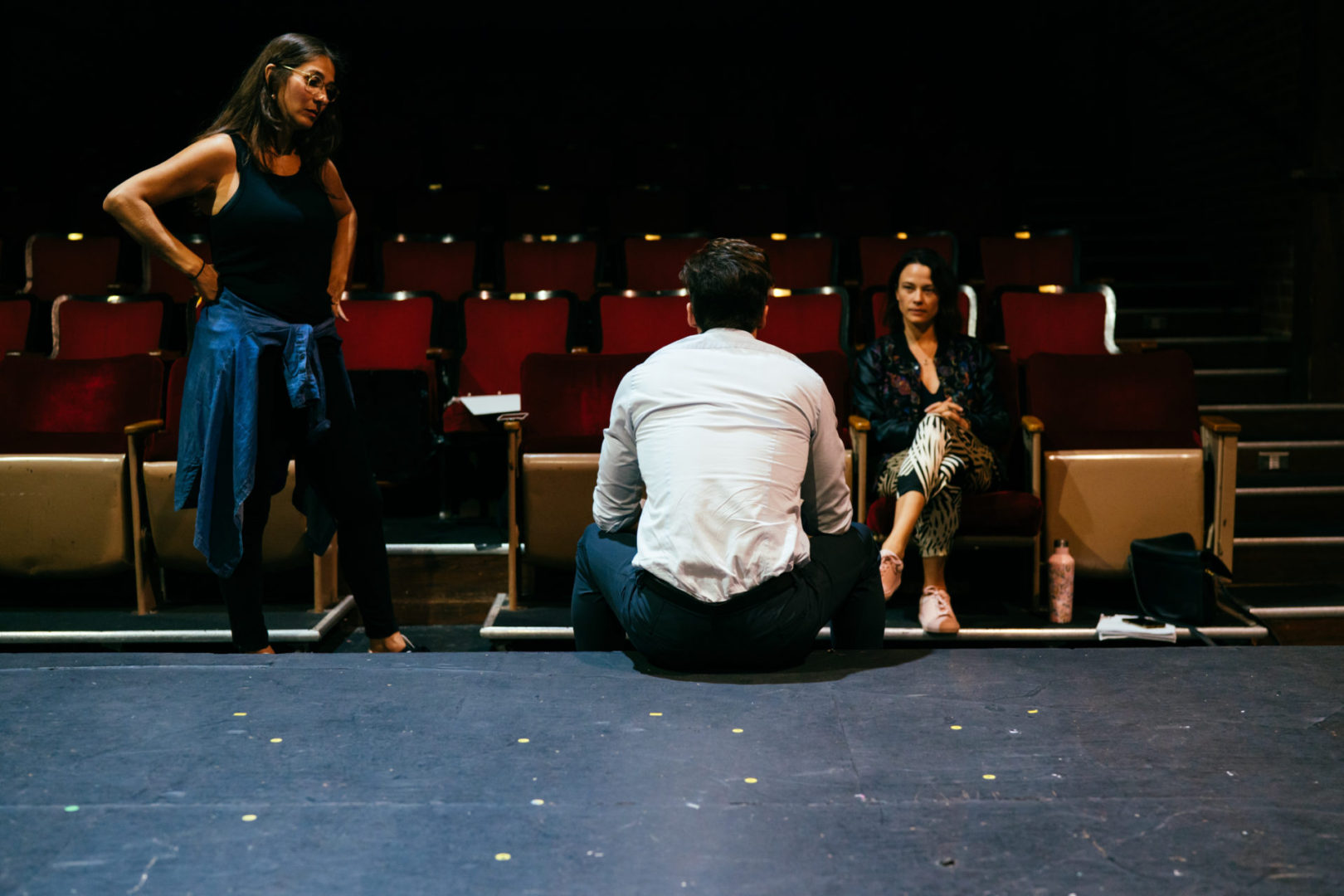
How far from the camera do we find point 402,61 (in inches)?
235

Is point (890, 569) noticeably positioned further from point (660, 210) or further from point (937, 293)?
point (660, 210)

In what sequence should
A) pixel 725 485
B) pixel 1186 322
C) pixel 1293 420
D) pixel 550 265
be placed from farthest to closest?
pixel 1186 322, pixel 550 265, pixel 1293 420, pixel 725 485

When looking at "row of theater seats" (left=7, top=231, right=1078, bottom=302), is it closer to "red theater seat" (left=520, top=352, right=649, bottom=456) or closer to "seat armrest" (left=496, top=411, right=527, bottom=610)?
"red theater seat" (left=520, top=352, right=649, bottom=456)

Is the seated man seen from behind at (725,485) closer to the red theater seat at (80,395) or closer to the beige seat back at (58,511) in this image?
the beige seat back at (58,511)

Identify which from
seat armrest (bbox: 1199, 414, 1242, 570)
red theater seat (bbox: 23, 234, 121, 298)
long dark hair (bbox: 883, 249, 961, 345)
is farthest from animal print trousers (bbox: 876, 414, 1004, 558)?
red theater seat (bbox: 23, 234, 121, 298)

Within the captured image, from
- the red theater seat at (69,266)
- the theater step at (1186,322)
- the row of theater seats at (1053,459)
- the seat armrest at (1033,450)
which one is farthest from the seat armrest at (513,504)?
the theater step at (1186,322)

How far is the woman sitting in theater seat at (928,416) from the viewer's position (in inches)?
80.7

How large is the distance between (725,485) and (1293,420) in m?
2.52

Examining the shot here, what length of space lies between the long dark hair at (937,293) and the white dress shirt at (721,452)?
1006 mm

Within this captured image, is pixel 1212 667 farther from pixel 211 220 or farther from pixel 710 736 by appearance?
pixel 211 220

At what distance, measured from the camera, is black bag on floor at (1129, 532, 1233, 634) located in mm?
1967

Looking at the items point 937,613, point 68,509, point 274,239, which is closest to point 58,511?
point 68,509

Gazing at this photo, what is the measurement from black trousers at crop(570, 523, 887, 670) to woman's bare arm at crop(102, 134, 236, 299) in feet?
2.19

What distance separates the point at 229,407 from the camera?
1.53 meters
